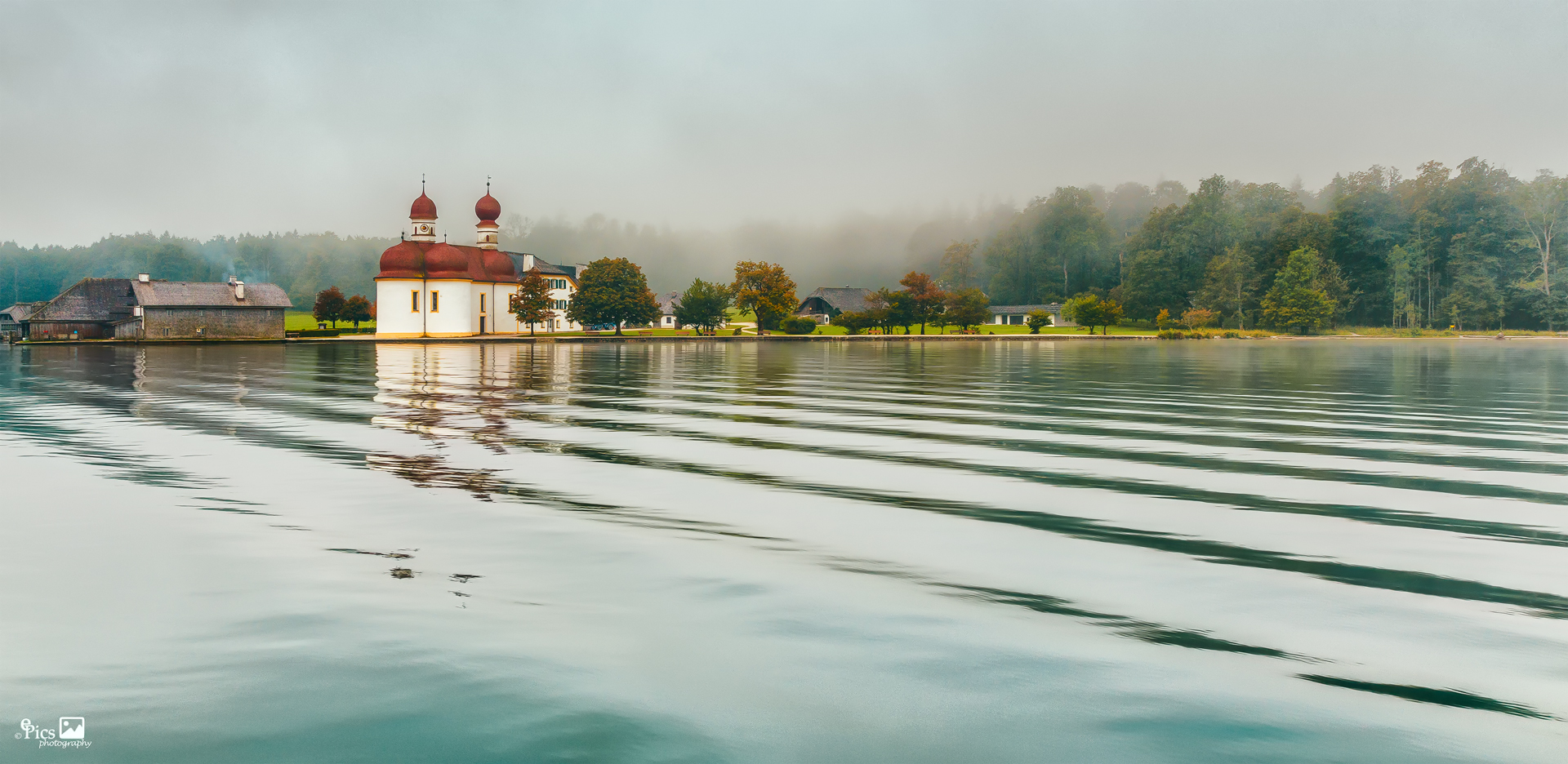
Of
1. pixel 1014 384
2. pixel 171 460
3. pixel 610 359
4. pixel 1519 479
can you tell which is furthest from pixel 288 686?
pixel 610 359

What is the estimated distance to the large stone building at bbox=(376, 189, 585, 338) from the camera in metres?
115

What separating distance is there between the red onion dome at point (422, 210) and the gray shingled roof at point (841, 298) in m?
62.8

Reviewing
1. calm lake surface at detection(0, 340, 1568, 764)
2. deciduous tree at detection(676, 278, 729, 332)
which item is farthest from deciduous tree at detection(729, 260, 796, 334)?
calm lake surface at detection(0, 340, 1568, 764)

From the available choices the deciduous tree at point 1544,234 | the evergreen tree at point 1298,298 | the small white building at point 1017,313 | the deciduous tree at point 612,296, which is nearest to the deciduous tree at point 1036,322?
the small white building at point 1017,313

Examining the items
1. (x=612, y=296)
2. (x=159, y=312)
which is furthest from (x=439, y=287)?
(x=159, y=312)

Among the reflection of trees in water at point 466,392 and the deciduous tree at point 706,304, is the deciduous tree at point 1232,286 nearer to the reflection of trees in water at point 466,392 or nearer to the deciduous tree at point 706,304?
the deciduous tree at point 706,304

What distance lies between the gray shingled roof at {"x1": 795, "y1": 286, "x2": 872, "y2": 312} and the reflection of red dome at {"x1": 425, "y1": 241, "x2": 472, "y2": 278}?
62363 mm

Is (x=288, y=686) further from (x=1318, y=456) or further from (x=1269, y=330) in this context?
(x=1269, y=330)

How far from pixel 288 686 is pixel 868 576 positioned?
407 centimetres

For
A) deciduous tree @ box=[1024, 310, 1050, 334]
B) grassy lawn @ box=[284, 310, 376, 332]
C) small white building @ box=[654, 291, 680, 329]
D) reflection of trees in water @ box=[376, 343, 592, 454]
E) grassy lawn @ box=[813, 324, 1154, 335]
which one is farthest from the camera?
small white building @ box=[654, 291, 680, 329]

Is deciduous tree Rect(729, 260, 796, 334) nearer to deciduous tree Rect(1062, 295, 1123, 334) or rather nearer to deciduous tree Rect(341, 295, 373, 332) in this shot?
deciduous tree Rect(1062, 295, 1123, 334)

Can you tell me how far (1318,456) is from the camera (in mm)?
14375

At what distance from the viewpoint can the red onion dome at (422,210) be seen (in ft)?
407

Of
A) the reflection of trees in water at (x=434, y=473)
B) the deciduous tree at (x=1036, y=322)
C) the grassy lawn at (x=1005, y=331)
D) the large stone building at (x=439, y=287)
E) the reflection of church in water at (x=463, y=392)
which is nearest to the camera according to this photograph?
the reflection of trees in water at (x=434, y=473)
